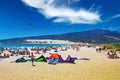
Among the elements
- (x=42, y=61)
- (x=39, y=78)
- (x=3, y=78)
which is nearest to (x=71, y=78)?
(x=39, y=78)

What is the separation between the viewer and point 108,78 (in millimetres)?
16859

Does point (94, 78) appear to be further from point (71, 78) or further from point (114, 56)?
point (114, 56)

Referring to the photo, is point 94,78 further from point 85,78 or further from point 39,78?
point 39,78

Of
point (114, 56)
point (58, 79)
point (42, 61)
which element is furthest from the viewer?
point (114, 56)

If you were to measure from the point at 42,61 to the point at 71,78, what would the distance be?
Answer: 1317 centimetres

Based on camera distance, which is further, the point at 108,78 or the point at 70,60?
the point at 70,60

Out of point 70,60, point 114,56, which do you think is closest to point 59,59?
point 70,60

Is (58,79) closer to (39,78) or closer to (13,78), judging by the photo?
(39,78)

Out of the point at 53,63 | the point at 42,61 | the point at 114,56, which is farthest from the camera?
the point at 114,56

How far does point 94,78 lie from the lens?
16.8 meters

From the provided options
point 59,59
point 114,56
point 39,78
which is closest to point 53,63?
point 59,59

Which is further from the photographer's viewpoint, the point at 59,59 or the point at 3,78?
the point at 59,59

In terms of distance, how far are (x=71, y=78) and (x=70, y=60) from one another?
1201 centimetres

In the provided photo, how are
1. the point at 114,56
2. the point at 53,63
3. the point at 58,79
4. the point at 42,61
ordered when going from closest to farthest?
the point at 58,79 → the point at 53,63 → the point at 42,61 → the point at 114,56
